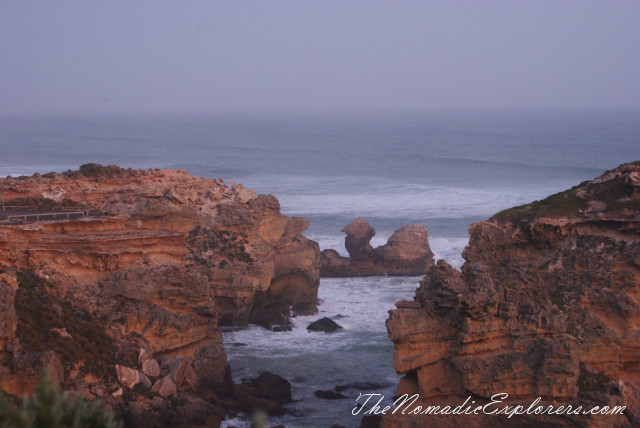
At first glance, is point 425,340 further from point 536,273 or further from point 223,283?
point 223,283

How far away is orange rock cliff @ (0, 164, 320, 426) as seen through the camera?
1797 cm

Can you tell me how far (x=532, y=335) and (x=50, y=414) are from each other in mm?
12102

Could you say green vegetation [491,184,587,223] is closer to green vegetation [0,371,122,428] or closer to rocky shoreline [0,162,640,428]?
rocky shoreline [0,162,640,428]

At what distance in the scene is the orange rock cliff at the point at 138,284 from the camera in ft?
59.0

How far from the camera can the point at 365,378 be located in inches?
949

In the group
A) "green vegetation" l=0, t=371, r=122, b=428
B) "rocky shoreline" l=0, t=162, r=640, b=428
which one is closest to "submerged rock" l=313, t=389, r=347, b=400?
"rocky shoreline" l=0, t=162, r=640, b=428

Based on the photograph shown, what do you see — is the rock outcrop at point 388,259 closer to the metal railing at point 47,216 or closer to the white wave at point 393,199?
the metal railing at point 47,216

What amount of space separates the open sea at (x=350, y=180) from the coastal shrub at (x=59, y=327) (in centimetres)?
395

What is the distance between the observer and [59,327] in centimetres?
1855

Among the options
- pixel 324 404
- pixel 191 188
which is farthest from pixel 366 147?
pixel 324 404

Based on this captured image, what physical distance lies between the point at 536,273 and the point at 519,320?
209 centimetres

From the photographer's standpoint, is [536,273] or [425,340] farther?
[536,273]

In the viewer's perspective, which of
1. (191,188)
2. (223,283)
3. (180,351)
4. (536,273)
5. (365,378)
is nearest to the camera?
(536,273)

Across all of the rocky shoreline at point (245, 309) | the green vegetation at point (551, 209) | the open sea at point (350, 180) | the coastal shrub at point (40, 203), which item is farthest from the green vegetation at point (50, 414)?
the coastal shrub at point (40, 203)
